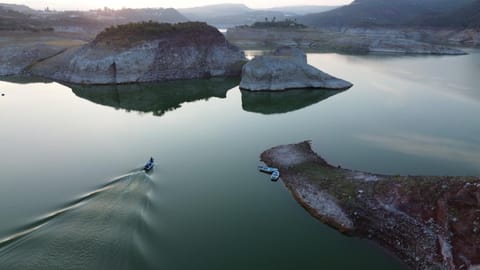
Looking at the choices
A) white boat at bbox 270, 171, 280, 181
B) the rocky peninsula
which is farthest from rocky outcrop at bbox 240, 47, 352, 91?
the rocky peninsula

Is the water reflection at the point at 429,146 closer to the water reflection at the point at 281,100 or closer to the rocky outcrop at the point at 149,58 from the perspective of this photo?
the water reflection at the point at 281,100

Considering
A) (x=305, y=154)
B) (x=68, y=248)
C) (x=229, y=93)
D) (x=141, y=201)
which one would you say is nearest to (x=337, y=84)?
(x=229, y=93)

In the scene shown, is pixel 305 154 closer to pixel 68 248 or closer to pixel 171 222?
pixel 171 222

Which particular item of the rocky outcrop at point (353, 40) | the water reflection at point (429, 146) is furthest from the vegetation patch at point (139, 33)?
the rocky outcrop at point (353, 40)

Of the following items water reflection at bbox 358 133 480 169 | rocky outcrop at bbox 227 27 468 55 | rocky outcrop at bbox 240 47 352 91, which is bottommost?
water reflection at bbox 358 133 480 169

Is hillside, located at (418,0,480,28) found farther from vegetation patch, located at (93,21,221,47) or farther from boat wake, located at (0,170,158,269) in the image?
boat wake, located at (0,170,158,269)

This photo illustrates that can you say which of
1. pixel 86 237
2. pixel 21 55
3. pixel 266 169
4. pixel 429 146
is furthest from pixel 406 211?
pixel 21 55
